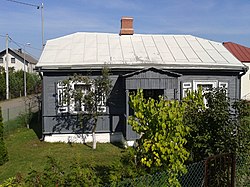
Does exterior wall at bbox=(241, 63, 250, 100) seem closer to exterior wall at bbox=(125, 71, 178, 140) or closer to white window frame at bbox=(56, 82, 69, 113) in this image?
exterior wall at bbox=(125, 71, 178, 140)

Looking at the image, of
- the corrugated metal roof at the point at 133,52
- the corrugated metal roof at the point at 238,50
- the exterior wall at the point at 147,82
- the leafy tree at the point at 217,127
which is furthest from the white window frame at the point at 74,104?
the corrugated metal roof at the point at 238,50

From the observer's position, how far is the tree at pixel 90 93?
1153 cm

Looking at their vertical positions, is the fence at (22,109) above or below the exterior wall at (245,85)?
below

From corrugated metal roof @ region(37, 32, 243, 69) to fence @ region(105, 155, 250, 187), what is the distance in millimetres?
7923

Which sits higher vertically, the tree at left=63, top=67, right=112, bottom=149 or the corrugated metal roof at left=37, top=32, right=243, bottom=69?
the corrugated metal roof at left=37, top=32, right=243, bottom=69

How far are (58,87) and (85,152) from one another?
3.08 meters

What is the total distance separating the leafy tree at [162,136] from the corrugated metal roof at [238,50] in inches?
1055

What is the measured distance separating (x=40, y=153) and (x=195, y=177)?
7237 millimetres

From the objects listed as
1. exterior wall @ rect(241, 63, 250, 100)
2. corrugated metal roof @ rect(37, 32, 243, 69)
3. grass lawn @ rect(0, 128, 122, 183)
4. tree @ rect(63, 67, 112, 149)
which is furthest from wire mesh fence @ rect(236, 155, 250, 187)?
exterior wall @ rect(241, 63, 250, 100)

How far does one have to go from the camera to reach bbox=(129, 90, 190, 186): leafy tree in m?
4.74

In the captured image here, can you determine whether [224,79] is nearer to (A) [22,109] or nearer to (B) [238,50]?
(A) [22,109]

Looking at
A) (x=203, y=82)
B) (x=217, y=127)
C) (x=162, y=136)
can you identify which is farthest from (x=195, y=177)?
(x=203, y=82)

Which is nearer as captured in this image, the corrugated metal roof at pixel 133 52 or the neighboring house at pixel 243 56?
the corrugated metal roof at pixel 133 52

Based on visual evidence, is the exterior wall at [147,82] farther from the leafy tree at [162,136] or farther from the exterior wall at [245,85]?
the exterior wall at [245,85]
